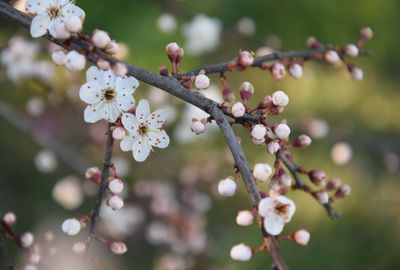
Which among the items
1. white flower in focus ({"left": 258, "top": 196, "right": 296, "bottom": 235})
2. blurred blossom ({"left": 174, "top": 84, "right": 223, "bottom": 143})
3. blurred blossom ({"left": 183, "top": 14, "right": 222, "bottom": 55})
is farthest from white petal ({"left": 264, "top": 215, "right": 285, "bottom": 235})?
blurred blossom ({"left": 183, "top": 14, "right": 222, "bottom": 55})

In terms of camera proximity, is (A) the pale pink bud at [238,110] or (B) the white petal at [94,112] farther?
(B) the white petal at [94,112]

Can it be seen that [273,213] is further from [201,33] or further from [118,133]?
[201,33]

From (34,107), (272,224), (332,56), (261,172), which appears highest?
(34,107)

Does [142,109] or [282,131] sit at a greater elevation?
[142,109]

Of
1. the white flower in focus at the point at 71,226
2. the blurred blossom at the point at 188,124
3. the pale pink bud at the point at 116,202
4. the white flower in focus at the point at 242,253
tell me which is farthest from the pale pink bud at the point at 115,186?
the blurred blossom at the point at 188,124

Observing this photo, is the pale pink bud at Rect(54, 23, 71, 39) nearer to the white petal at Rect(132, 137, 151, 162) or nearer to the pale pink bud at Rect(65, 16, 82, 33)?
the pale pink bud at Rect(65, 16, 82, 33)

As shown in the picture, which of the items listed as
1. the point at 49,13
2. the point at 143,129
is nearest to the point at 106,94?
the point at 143,129

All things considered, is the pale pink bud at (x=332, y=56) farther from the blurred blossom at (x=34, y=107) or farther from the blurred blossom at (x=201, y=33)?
the blurred blossom at (x=34, y=107)
